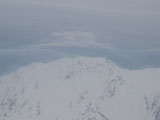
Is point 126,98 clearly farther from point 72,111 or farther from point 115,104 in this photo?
point 72,111

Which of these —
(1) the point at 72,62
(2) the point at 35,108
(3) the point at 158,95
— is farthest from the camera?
(1) the point at 72,62

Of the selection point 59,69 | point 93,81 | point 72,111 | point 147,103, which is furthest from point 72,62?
point 147,103

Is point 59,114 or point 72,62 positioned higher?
point 72,62

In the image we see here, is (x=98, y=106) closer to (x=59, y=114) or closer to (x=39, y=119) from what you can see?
(x=59, y=114)

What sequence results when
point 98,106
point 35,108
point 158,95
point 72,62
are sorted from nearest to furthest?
point 158,95
point 98,106
point 35,108
point 72,62

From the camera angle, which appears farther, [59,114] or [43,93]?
[43,93]

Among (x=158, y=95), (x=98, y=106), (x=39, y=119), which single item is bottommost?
(x=39, y=119)

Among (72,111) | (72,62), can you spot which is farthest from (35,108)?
(72,62)
